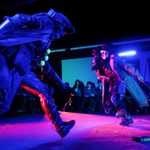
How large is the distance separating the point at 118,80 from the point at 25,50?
344 centimetres

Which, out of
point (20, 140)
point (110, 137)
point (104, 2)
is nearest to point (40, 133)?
point (20, 140)

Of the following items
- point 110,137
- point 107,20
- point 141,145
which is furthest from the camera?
point 107,20

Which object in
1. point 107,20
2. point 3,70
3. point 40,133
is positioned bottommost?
point 40,133

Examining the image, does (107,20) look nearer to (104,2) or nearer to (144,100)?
(104,2)

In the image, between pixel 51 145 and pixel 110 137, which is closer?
pixel 51 145

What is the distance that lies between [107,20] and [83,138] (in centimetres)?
745

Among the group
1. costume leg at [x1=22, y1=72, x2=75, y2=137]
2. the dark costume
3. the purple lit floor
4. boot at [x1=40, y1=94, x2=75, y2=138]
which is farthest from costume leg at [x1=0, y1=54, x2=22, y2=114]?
the purple lit floor

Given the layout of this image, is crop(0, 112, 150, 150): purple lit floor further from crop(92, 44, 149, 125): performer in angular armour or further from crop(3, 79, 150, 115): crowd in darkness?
crop(3, 79, 150, 115): crowd in darkness

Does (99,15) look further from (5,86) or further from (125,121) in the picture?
(5,86)

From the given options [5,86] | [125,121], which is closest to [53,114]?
[5,86]

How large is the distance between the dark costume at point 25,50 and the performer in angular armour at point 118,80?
238 centimetres

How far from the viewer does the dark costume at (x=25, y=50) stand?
4.00 meters

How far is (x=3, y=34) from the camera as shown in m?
3.98

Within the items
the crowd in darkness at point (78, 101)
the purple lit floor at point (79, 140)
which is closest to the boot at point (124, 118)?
the purple lit floor at point (79, 140)
